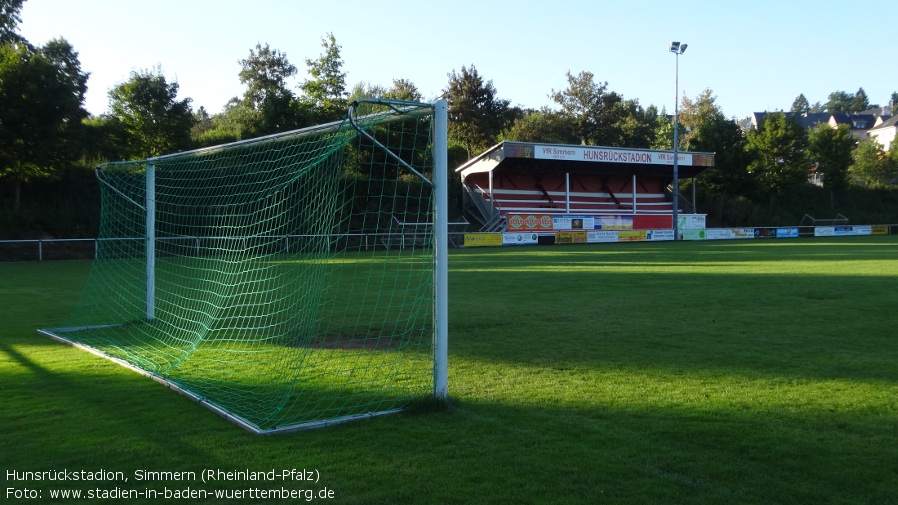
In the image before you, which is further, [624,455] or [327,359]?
[327,359]

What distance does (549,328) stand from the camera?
9500 mm

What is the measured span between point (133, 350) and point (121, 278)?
7.36 m

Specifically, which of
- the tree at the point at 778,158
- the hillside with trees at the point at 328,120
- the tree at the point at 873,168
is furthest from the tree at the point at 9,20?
the tree at the point at 873,168

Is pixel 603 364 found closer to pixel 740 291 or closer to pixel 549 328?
pixel 549 328

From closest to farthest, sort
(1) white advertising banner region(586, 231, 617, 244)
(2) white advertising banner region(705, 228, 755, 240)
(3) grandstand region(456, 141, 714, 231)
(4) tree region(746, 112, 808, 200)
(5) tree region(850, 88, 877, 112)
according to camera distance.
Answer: (1) white advertising banner region(586, 231, 617, 244), (3) grandstand region(456, 141, 714, 231), (2) white advertising banner region(705, 228, 755, 240), (4) tree region(746, 112, 808, 200), (5) tree region(850, 88, 877, 112)

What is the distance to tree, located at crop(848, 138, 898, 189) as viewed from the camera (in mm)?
64875

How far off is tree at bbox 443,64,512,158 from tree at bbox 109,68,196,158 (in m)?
26.2

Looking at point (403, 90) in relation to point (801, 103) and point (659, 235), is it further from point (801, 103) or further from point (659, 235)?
point (801, 103)

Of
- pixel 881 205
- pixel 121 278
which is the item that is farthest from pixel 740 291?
pixel 881 205

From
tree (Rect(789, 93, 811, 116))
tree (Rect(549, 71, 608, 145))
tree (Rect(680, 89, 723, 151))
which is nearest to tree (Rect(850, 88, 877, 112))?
tree (Rect(789, 93, 811, 116))

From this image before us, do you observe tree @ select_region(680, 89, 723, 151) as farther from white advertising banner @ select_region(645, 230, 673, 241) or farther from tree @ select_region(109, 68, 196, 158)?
tree @ select_region(109, 68, 196, 158)

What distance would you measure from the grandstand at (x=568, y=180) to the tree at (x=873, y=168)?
1042 inches

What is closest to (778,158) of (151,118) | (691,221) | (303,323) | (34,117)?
(691,221)

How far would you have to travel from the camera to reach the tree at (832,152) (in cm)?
5591
